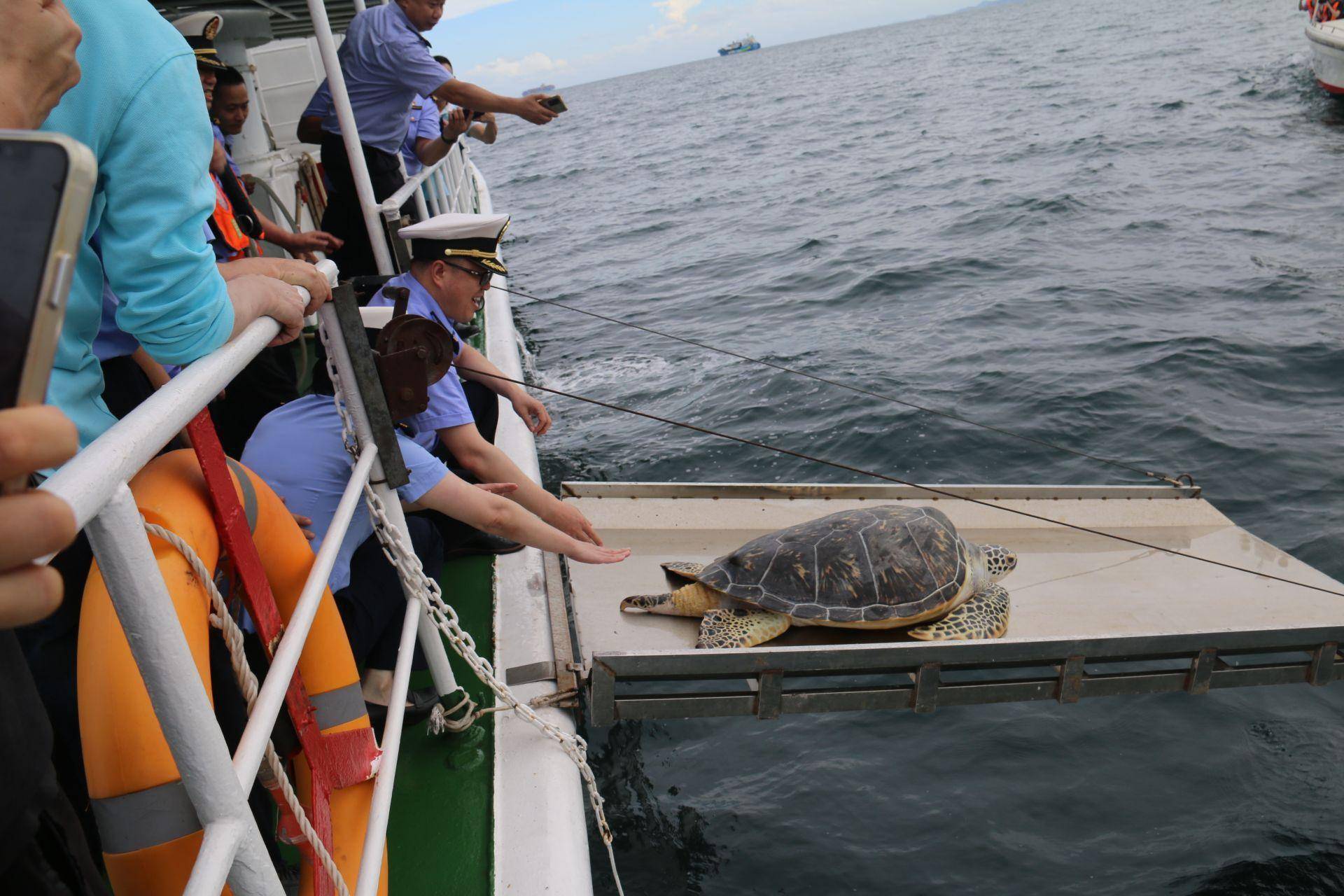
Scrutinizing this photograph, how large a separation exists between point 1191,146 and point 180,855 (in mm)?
21786

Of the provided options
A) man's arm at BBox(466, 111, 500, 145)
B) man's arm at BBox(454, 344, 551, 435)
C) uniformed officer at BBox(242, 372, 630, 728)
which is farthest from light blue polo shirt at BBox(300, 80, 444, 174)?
uniformed officer at BBox(242, 372, 630, 728)

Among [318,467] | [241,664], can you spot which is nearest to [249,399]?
[318,467]

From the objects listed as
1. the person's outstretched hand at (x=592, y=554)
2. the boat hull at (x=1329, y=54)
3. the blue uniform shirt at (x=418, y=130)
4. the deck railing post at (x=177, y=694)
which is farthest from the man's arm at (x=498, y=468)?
the boat hull at (x=1329, y=54)

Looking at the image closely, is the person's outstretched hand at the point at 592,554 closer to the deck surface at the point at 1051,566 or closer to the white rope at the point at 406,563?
the deck surface at the point at 1051,566

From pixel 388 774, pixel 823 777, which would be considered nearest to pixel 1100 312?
pixel 823 777

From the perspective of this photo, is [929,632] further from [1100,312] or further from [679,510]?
[1100,312]

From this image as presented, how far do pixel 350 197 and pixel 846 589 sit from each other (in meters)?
3.88

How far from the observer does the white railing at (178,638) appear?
1100 mm

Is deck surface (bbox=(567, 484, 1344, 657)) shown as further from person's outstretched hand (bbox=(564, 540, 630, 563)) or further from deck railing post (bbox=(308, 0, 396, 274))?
deck railing post (bbox=(308, 0, 396, 274))

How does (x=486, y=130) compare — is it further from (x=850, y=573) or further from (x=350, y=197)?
(x=850, y=573)

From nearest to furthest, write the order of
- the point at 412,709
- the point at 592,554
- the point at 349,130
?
the point at 412,709, the point at 592,554, the point at 349,130

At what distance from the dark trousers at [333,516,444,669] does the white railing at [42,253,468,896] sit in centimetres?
126

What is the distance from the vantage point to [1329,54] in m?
20.7

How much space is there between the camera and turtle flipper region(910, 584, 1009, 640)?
3.79 m
